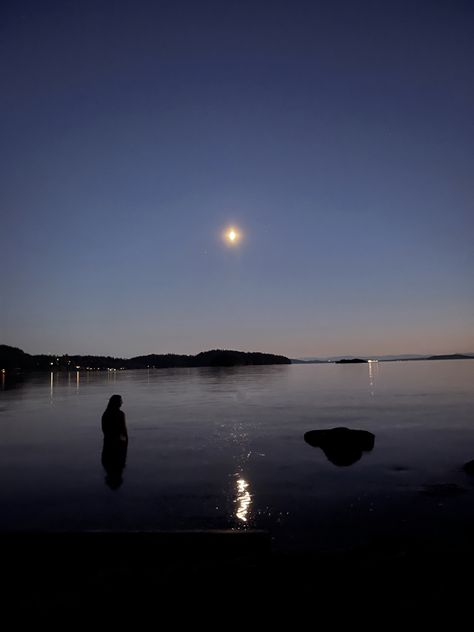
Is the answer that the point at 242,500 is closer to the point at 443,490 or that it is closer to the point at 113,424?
the point at 443,490

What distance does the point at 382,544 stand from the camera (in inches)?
466

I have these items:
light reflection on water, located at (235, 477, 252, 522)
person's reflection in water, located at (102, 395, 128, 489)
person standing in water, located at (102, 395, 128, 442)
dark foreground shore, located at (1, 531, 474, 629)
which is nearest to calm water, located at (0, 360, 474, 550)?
light reflection on water, located at (235, 477, 252, 522)

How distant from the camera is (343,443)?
26.5 meters

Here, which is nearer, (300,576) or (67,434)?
(300,576)

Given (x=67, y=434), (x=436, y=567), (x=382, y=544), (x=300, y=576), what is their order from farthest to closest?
1. (x=67, y=434)
2. (x=382, y=544)
3. (x=436, y=567)
4. (x=300, y=576)

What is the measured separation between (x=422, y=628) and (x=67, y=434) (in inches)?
1369

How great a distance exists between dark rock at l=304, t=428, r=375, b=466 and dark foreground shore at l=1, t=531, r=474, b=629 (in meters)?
17.0

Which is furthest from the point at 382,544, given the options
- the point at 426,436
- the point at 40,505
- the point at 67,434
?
the point at 67,434

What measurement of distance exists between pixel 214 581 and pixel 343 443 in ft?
71.6

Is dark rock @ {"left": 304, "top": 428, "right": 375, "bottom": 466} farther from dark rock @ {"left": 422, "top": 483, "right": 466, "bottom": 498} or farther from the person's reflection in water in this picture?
the person's reflection in water

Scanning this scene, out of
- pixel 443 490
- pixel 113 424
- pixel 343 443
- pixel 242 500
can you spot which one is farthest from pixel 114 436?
pixel 443 490

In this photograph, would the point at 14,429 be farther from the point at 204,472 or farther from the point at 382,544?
the point at 382,544

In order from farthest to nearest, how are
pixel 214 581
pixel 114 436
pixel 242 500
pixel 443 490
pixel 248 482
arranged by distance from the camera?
pixel 114 436
pixel 248 482
pixel 443 490
pixel 242 500
pixel 214 581

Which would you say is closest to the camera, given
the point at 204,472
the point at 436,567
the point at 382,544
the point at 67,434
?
the point at 436,567
